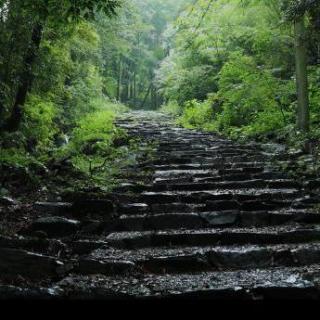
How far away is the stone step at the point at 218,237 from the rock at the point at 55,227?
563mm

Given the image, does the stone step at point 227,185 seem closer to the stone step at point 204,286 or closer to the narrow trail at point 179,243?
the narrow trail at point 179,243

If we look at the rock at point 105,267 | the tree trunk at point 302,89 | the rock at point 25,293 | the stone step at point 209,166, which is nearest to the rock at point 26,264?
the rock at point 105,267

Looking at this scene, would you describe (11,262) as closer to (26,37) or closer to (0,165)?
(0,165)

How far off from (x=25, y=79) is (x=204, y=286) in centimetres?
673

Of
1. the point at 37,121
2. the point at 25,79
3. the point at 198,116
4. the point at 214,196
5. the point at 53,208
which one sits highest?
the point at 25,79

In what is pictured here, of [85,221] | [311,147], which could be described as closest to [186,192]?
[85,221]

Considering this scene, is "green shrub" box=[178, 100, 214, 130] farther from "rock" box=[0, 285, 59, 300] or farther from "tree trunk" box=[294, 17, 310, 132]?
"rock" box=[0, 285, 59, 300]

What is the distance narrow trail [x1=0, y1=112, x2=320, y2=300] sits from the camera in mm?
4309

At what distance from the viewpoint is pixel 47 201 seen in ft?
23.6

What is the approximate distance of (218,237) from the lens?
568 centimetres

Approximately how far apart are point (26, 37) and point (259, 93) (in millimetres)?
6867

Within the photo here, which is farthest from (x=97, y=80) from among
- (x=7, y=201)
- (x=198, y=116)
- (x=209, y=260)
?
(x=209, y=260)

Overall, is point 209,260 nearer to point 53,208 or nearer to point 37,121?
point 53,208

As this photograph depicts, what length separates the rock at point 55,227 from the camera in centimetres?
602
